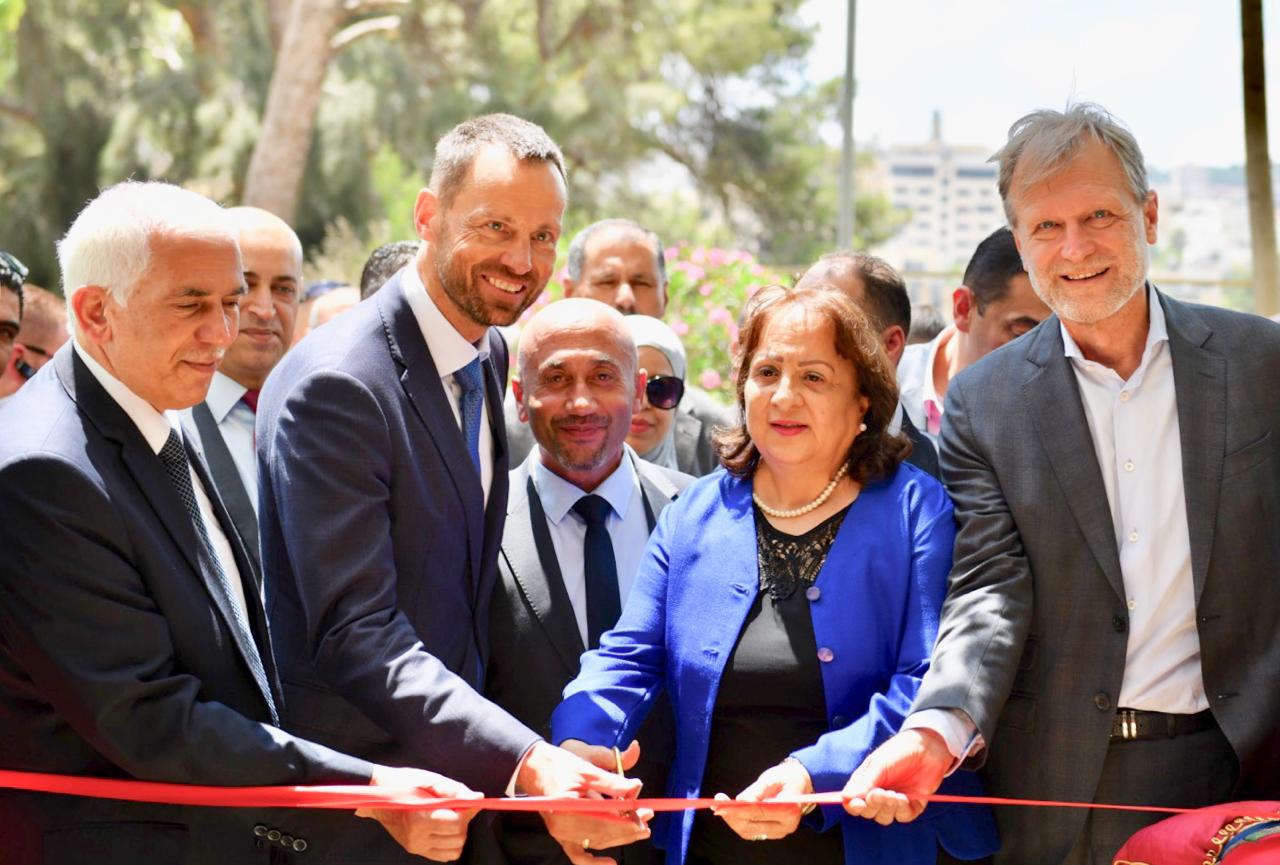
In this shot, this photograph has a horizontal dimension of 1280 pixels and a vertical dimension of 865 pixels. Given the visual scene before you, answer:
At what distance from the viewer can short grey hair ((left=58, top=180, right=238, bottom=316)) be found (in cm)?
331

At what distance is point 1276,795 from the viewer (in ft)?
12.0

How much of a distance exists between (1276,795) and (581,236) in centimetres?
425

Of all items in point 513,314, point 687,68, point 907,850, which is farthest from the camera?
point 687,68

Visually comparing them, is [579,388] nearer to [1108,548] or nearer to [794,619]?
[794,619]

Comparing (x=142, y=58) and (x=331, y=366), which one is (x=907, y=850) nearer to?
(x=331, y=366)

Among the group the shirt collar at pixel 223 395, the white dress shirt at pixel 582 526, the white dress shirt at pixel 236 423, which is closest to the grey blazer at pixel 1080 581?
the white dress shirt at pixel 582 526

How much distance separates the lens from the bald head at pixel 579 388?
14.3ft

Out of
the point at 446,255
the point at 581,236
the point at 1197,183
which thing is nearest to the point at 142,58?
the point at 581,236

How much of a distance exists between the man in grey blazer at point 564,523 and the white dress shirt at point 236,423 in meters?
1.08

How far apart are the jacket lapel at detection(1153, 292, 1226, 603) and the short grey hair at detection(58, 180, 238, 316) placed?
242 centimetres

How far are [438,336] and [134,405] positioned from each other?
33.5 inches

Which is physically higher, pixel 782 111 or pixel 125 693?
pixel 782 111

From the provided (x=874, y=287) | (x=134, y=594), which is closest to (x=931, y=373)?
(x=874, y=287)

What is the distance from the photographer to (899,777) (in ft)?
11.1
